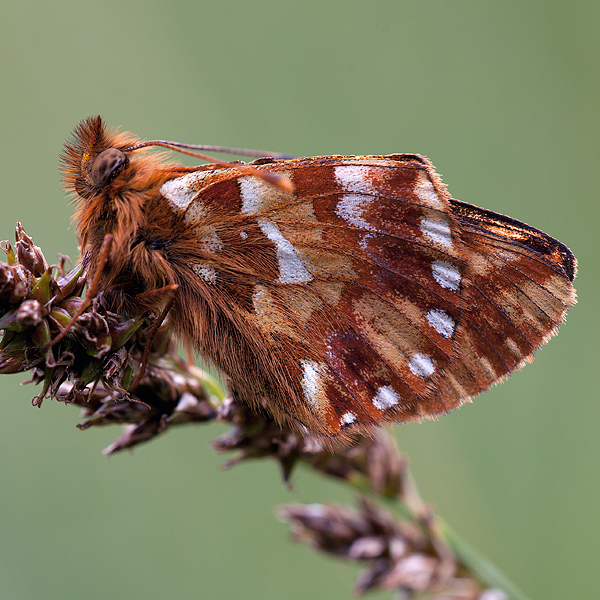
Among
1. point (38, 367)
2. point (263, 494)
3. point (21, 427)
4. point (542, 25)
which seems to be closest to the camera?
point (38, 367)

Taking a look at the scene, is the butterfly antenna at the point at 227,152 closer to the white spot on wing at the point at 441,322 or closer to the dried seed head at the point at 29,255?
the dried seed head at the point at 29,255

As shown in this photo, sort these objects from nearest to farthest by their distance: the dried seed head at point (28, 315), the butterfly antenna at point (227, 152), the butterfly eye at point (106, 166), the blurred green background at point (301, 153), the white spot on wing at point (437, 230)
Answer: the dried seed head at point (28, 315) < the butterfly antenna at point (227, 152) < the white spot on wing at point (437, 230) < the butterfly eye at point (106, 166) < the blurred green background at point (301, 153)

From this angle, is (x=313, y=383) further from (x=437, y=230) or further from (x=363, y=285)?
(x=437, y=230)

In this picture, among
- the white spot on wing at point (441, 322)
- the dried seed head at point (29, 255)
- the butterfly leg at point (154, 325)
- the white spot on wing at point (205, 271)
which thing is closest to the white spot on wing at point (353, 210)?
the white spot on wing at point (441, 322)

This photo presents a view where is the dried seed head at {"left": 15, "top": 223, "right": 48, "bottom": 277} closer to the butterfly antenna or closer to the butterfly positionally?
the butterfly

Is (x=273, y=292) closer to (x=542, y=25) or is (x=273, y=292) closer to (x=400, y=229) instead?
(x=400, y=229)

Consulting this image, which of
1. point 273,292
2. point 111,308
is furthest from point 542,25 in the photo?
point 111,308
